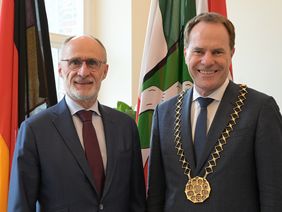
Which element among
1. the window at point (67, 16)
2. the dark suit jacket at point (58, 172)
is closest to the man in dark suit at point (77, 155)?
the dark suit jacket at point (58, 172)

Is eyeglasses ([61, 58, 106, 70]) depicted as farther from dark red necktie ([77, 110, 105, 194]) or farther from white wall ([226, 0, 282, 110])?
white wall ([226, 0, 282, 110])

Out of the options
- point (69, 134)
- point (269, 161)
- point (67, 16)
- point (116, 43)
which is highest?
point (67, 16)

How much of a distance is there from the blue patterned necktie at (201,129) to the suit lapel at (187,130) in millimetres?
22

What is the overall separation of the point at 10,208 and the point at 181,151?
0.72m

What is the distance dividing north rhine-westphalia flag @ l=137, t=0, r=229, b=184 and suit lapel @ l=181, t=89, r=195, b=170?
0.58 meters

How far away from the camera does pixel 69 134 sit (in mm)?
1567

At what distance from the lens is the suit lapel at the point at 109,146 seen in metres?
1.55

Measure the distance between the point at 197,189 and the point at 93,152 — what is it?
45cm

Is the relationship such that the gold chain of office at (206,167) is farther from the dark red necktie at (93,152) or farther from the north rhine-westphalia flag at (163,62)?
the north rhine-westphalia flag at (163,62)

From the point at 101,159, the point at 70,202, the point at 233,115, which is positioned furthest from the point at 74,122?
the point at 233,115

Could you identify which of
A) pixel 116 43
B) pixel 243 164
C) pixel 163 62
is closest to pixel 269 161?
pixel 243 164

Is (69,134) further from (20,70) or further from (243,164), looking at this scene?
(243,164)

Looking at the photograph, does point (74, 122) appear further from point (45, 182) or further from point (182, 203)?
point (182, 203)

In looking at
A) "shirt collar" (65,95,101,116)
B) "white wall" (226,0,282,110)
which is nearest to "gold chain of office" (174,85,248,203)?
"shirt collar" (65,95,101,116)
